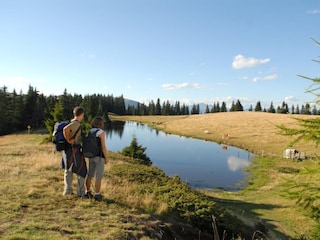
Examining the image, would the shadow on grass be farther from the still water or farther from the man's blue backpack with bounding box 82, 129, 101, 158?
the still water

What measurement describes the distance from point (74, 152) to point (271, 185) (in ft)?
70.3

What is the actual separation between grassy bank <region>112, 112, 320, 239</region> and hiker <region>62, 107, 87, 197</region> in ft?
→ 16.6

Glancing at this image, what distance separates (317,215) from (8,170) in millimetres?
10513

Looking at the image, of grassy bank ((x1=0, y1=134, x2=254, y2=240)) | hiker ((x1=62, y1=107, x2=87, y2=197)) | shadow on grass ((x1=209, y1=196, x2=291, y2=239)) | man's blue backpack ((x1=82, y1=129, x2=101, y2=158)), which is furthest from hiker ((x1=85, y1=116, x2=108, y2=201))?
shadow on grass ((x1=209, y1=196, x2=291, y2=239))

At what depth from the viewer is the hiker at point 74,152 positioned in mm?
7766

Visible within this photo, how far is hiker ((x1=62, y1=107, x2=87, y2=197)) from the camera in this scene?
25.5 feet

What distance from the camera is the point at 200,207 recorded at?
31.9ft

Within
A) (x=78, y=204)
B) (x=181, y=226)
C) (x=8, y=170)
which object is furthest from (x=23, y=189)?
(x=181, y=226)

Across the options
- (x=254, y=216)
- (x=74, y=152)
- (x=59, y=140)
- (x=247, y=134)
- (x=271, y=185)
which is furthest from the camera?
(x=247, y=134)

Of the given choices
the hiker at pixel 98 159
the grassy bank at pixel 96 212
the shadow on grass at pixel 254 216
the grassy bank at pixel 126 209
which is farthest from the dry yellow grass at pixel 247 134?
the hiker at pixel 98 159

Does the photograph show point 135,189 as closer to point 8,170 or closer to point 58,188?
point 58,188

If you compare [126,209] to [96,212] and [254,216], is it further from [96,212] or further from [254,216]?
[254,216]

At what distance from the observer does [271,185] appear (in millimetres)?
24984

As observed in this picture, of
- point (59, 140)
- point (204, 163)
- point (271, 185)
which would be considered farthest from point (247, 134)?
point (59, 140)
